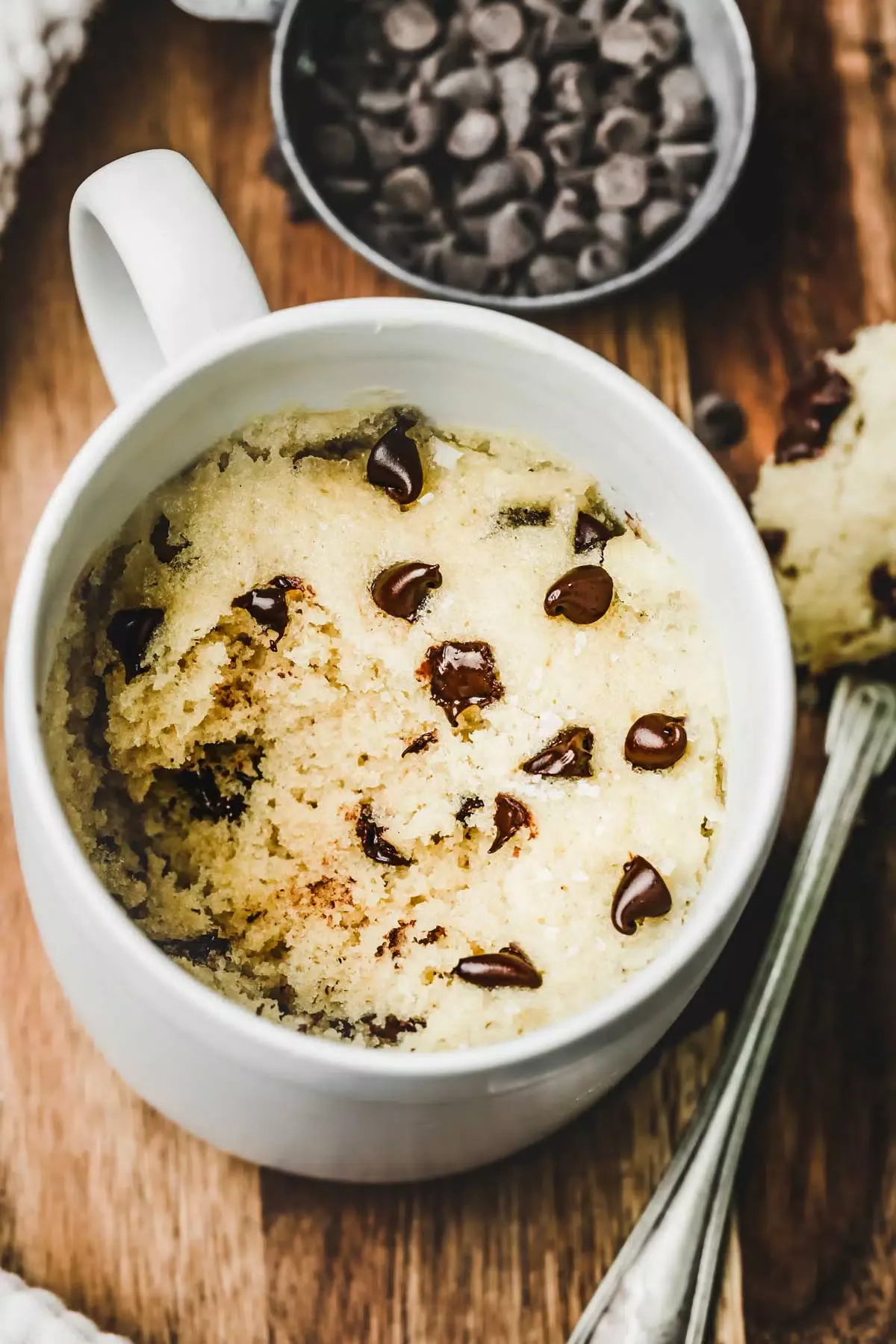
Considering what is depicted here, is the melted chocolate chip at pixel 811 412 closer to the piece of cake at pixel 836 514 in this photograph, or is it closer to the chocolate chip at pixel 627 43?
the piece of cake at pixel 836 514

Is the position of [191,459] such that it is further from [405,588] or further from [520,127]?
[520,127]

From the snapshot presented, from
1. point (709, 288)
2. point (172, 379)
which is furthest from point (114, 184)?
point (709, 288)

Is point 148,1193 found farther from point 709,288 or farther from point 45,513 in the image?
point 709,288

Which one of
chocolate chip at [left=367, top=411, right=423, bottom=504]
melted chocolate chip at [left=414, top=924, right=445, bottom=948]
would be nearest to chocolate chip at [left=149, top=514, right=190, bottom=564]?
chocolate chip at [left=367, top=411, right=423, bottom=504]

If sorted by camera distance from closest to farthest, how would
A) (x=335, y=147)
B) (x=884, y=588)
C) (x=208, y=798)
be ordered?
(x=208, y=798), (x=884, y=588), (x=335, y=147)

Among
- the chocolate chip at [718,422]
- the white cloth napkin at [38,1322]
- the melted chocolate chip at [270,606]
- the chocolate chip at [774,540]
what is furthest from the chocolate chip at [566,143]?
the white cloth napkin at [38,1322]

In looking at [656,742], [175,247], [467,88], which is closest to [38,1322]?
[656,742]
